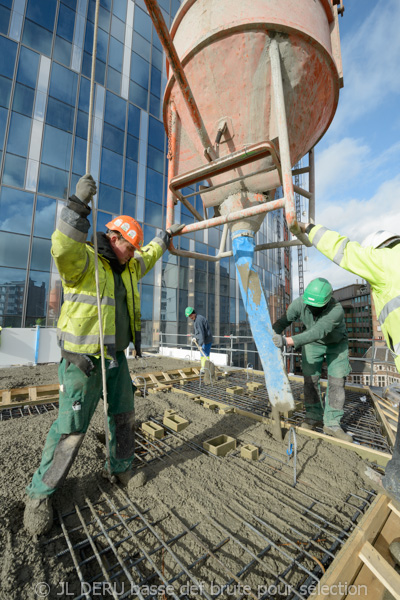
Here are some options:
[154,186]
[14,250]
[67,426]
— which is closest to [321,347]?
[67,426]

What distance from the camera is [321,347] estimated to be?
363cm

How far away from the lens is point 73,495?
77.6 inches

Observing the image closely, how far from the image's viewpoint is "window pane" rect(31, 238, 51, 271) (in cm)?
1138

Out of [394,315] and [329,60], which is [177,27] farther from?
[394,315]

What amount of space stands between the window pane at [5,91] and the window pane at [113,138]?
12.9 ft

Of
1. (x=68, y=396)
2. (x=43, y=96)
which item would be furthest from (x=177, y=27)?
(x=43, y=96)

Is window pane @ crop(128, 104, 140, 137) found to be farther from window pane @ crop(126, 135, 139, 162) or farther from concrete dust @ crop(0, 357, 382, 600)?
concrete dust @ crop(0, 357, 382, 600)

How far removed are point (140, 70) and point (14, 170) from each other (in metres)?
9.87

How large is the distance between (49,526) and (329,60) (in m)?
4.85

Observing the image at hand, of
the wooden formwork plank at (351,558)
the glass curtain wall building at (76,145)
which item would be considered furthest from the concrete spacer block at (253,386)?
the glass curtain wall building at (76,145)

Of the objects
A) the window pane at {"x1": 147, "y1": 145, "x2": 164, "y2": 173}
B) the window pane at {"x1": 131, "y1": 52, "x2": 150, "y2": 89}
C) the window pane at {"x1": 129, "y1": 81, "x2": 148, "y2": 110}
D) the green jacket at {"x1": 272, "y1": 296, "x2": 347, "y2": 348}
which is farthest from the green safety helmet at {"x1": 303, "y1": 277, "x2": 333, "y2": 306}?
the window pane at {"x1": 131, "y1": 52, "x2": 150, "y2": 89}

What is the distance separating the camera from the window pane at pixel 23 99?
11375 millimetres

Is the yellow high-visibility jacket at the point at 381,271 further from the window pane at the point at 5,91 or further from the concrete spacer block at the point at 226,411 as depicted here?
the window pane at the point at 5,91

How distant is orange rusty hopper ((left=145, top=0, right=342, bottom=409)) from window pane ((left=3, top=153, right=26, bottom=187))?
33.8 feet
